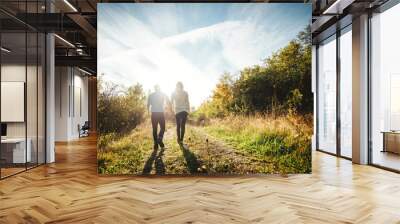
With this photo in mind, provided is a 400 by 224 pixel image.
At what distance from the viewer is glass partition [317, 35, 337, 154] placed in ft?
30.7

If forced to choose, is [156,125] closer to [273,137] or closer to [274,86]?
[273,137]

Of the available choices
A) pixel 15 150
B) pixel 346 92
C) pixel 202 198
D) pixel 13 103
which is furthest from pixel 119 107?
pixel 346 92

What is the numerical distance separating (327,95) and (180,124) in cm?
530

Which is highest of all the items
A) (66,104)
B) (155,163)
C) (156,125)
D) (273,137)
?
(66,104)

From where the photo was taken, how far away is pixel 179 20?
6.09 meters

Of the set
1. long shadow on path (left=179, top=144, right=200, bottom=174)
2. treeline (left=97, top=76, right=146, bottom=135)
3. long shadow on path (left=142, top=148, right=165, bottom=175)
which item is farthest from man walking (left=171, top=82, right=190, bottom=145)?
treeline (left=97, top=76, right=146, bottom=135)

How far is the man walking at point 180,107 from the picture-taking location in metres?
6.04

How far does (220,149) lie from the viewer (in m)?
6.09

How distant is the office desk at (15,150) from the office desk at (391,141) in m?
6.56

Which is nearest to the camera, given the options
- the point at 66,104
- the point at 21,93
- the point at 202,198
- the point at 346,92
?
the point at 202,198

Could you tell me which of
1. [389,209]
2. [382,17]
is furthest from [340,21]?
[389,209]

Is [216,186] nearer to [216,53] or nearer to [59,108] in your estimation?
[216,53]

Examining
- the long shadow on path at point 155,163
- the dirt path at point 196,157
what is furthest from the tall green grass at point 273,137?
the long shadow on path at point 155,163

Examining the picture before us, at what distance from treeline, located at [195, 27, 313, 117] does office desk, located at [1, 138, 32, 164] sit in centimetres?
316
